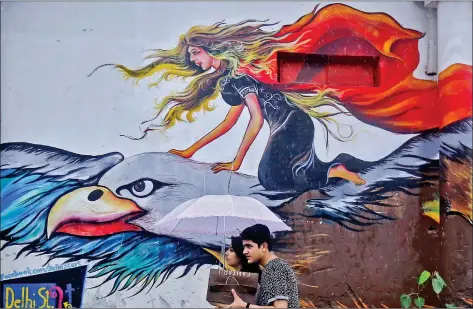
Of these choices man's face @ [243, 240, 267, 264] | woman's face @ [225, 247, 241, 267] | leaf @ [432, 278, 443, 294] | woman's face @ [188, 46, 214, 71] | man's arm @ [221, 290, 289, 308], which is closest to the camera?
man's arm @ [221, 290, 289, 308]

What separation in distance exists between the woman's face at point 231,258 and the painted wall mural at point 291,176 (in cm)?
12

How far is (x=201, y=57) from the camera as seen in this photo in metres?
6.18

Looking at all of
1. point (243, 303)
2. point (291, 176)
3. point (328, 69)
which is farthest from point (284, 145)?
point (243, 303)

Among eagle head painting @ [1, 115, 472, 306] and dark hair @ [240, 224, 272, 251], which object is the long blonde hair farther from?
dark hair @ [240, 224, 272, 251]

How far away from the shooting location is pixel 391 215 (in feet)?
20.3

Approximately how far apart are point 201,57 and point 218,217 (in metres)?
1.67

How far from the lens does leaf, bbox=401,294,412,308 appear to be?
6.04 m

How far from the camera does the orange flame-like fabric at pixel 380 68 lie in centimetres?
627

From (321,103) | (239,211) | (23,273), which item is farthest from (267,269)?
(23,273)

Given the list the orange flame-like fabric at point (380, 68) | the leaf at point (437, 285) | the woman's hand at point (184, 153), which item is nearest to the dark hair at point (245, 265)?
the woman's hand at point (184, 153)

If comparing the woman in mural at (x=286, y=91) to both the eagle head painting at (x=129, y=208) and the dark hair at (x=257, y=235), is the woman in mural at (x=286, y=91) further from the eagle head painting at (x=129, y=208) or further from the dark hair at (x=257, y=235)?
the dark hair at (x=257, y=235)

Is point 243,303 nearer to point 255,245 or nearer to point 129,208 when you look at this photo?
point 255,245

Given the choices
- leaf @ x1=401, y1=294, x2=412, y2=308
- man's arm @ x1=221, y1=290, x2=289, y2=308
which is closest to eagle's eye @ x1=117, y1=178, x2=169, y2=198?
man's arm @ x1=221, y1=290, x2=289, y2=308

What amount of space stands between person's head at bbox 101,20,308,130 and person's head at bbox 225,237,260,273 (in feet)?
4.27
